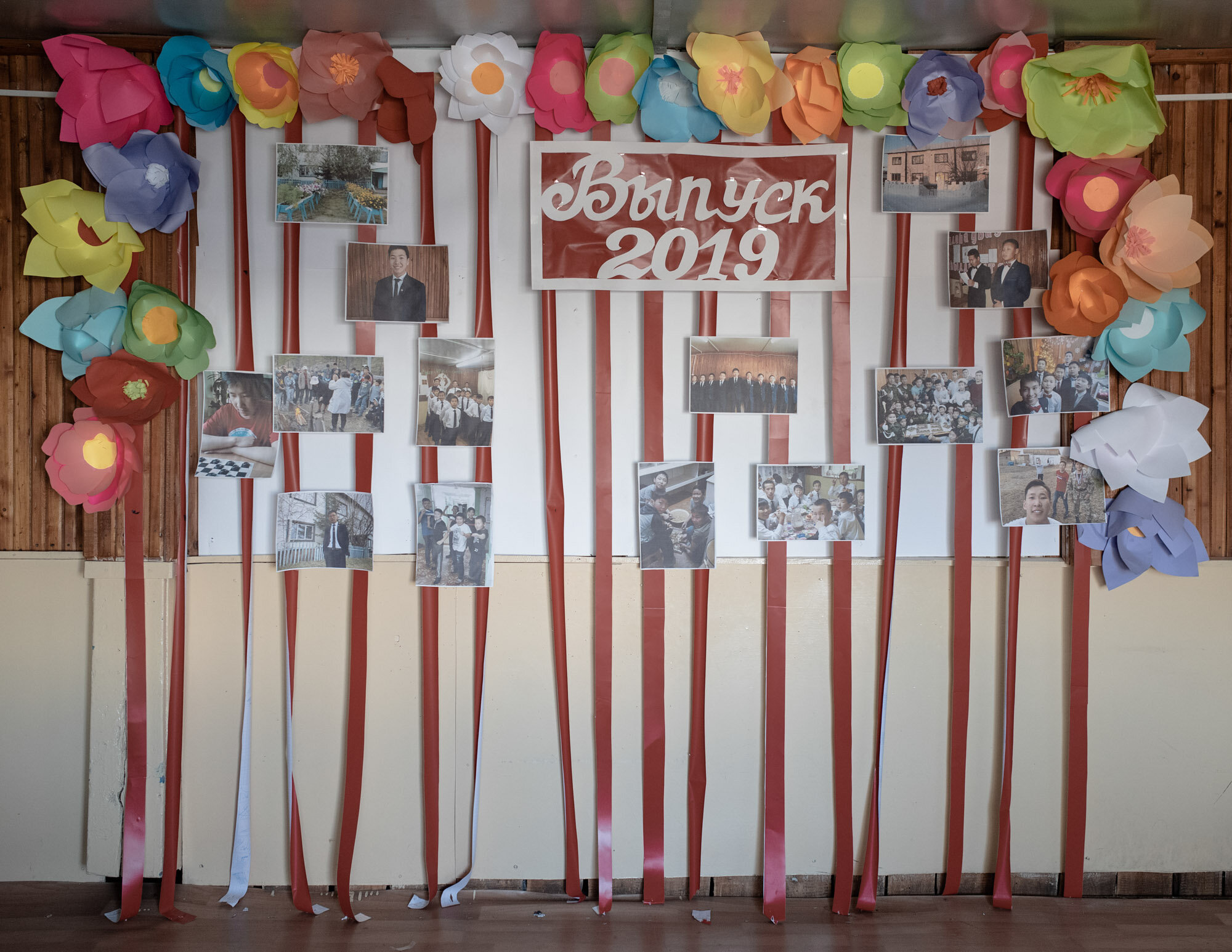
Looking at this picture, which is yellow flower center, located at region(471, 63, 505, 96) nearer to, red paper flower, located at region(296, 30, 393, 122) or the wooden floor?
red paper flower, located at region(296, 30, 393, 122)

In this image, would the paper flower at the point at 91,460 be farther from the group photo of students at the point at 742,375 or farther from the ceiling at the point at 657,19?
the group photo of students at the point at 742,375

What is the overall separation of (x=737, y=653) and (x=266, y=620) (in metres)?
1.46

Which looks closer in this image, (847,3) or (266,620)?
(847,3)


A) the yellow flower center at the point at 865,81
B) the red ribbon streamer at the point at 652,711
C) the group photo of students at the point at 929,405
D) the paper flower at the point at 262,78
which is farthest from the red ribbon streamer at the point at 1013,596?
the paper flower at the point at 262,78

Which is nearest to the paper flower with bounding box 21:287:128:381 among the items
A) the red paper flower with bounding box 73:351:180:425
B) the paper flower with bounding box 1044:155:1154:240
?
the red paper flower with bounding box 73:351:180:425

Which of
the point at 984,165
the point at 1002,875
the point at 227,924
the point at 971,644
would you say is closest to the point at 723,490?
the point at 971,644

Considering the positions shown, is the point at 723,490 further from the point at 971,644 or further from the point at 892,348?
the point at 971,644

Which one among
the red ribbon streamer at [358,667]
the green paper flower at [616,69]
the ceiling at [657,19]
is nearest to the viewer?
the ceiling at [657,19]

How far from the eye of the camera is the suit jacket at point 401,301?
2.33 m

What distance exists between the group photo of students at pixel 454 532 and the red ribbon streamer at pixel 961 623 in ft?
4.67

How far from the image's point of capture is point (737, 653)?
2.43 metres

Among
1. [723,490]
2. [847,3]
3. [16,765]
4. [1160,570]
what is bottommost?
[16,765]

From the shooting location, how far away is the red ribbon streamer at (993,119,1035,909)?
7.75 ft

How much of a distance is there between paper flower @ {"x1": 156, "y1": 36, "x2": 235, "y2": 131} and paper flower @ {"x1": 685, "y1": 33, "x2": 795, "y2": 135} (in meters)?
1.35
